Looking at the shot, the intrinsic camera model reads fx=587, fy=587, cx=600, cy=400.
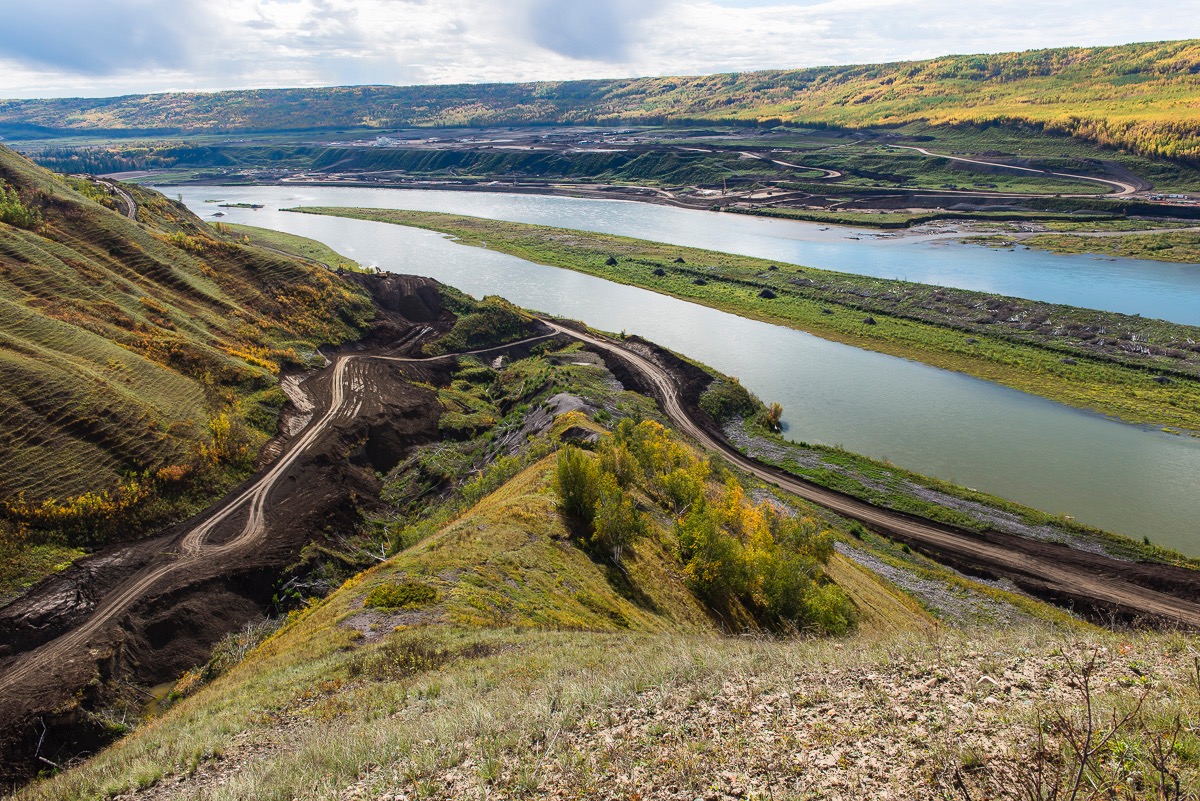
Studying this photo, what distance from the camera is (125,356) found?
42.5 meters

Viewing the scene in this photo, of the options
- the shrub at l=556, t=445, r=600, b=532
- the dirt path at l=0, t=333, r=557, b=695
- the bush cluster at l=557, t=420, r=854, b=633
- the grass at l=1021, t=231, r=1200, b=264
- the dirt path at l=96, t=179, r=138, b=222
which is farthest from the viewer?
the grass at l=1021, t=231, r=1200, b=264

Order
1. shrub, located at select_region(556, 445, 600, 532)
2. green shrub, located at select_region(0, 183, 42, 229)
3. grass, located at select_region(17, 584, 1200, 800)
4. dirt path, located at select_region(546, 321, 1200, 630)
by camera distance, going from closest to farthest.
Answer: grass, located at select_region(17, 584, 1200, 800)
shrub, located at select_region(556, 445, 600, 532)
dirt path, located at select_region(546, 321, 1200, 630)
green shrub, located at select_region(0, 183, 42, 229)

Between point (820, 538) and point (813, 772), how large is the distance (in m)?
20.5

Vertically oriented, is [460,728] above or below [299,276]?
below

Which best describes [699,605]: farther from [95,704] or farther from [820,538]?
[95,704]

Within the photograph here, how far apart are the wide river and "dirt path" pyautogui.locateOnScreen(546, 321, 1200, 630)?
5.21 metres

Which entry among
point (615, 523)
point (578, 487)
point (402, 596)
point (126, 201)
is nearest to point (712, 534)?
point (615, 523)

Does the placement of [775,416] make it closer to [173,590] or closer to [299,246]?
[173,590]

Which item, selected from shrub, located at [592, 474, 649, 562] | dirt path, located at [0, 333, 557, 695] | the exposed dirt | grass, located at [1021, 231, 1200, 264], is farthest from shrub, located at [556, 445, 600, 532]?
grass, located at [1021, 231, 1200, 264]

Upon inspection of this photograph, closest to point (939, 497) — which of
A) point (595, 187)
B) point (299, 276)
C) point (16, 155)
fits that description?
point (299, 276)

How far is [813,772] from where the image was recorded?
9.58m

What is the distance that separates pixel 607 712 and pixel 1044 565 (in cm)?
A: 3566

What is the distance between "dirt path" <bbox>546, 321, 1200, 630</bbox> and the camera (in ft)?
106

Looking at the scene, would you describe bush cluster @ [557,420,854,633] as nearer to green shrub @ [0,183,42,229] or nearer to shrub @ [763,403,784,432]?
shrub @ [763,403,784,432]
